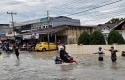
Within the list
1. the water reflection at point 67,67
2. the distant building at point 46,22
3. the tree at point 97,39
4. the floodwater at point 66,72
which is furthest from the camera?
the distant building at point 46,22

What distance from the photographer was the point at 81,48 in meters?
39.9

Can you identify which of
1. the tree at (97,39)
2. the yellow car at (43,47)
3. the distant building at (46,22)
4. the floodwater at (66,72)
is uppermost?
the distant building at (46,22)

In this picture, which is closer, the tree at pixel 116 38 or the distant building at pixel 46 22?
the tree at pixel 116 38

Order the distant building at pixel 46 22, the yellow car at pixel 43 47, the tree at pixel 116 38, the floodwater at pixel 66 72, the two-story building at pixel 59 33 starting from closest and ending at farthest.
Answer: the floodwater at pixel 66 72 < the tree at pixel 116 38 < the yellow car at pixel 43 47 < the two-story building at pixel 59 33 < the distant building at pixel 46 22

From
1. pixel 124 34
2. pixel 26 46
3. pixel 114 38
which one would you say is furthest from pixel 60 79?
pixel 26 46

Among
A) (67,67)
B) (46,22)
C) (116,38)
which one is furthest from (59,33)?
(67,67)

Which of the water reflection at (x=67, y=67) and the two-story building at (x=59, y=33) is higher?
the two-story building at (x=59, y=33)

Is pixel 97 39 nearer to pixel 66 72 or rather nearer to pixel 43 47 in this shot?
pixel 43 47

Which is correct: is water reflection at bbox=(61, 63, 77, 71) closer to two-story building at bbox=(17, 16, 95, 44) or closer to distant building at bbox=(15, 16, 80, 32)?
two-story building at bbox=(17, 16, 95, 44)

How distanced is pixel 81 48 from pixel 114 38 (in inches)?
168

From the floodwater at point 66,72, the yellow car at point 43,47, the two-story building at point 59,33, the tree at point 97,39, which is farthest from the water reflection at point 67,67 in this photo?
the two-story building at point 59,33

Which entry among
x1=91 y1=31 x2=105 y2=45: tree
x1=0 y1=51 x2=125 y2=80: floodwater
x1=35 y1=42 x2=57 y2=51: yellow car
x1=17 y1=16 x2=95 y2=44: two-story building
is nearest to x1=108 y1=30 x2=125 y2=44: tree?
x1=91 y1=31 x2=105 y2=45: tree

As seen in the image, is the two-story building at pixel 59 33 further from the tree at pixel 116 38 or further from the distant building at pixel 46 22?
the tree at pixel 116 38

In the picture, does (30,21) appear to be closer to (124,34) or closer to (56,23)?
(56,23)
